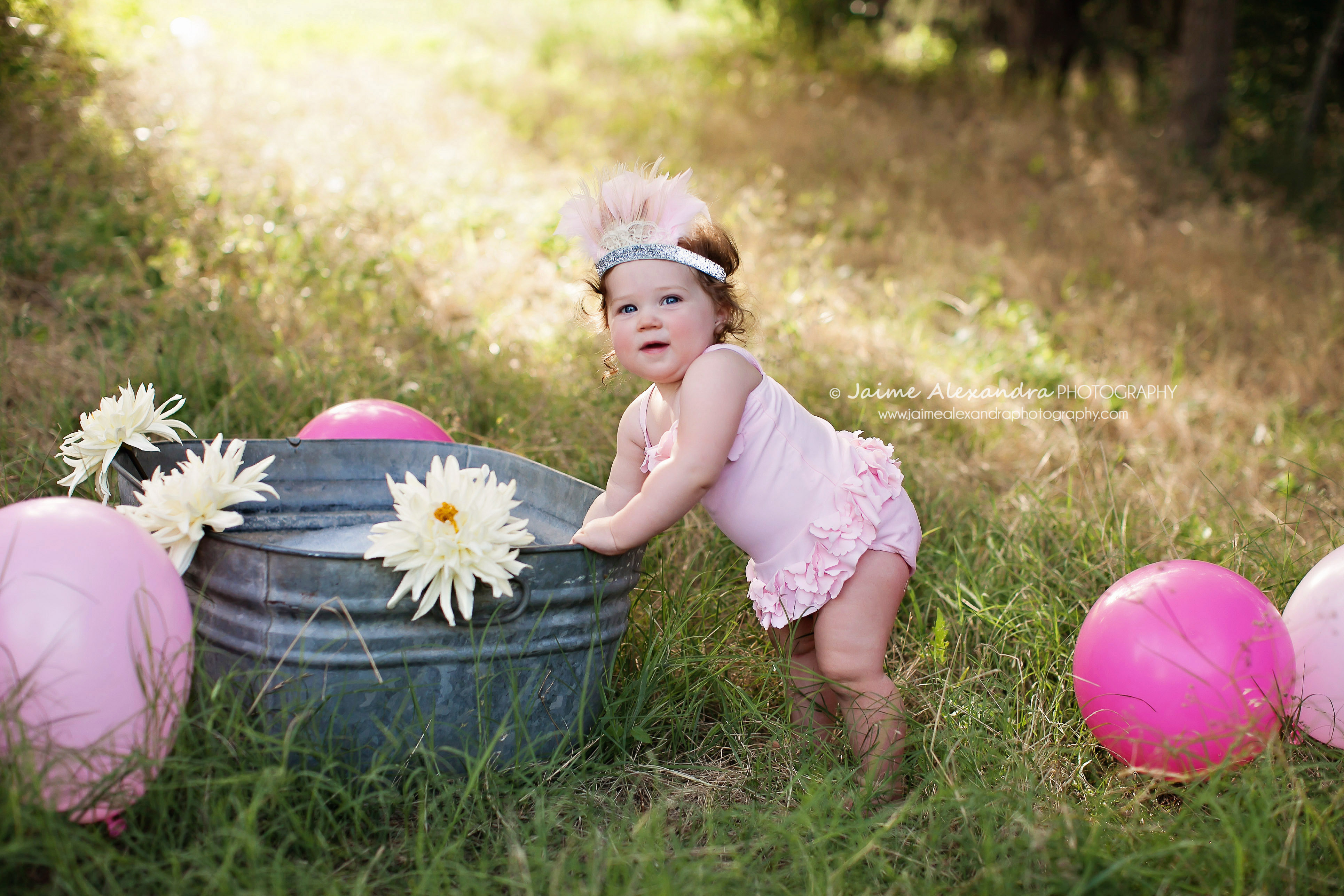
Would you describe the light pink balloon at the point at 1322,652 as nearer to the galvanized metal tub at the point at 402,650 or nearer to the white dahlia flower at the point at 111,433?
the galvanized metal tub at the point at 402,650

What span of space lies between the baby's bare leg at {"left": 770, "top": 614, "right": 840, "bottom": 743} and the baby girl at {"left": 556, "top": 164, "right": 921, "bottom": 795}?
0.02 meters

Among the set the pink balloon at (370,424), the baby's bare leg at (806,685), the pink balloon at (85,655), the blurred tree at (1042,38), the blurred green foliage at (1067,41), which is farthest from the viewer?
the blurred tree at (1042,38)

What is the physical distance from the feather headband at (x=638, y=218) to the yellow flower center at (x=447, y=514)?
59 centimetres

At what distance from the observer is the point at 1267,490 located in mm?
3156

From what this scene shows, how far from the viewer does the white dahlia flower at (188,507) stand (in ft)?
5.14

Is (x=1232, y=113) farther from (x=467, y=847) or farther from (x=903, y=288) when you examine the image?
(x=467, y=847)

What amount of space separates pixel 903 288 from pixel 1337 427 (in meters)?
1.80

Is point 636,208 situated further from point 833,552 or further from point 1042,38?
point 1042,38

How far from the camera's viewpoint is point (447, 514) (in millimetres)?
1553

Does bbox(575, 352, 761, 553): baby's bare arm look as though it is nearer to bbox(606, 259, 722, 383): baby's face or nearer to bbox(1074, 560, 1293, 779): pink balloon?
bbox(606, 259, 722, 383): baby's face

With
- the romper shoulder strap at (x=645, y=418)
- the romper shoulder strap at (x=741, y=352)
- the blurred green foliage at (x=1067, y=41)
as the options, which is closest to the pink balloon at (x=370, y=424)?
the romper shoulder strap at (x=645, y=418)

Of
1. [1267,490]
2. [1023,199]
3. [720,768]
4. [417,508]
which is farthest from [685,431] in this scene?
[1023,199]

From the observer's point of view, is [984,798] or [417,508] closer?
[417,508]

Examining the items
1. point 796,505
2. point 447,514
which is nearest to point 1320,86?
point 796,505
